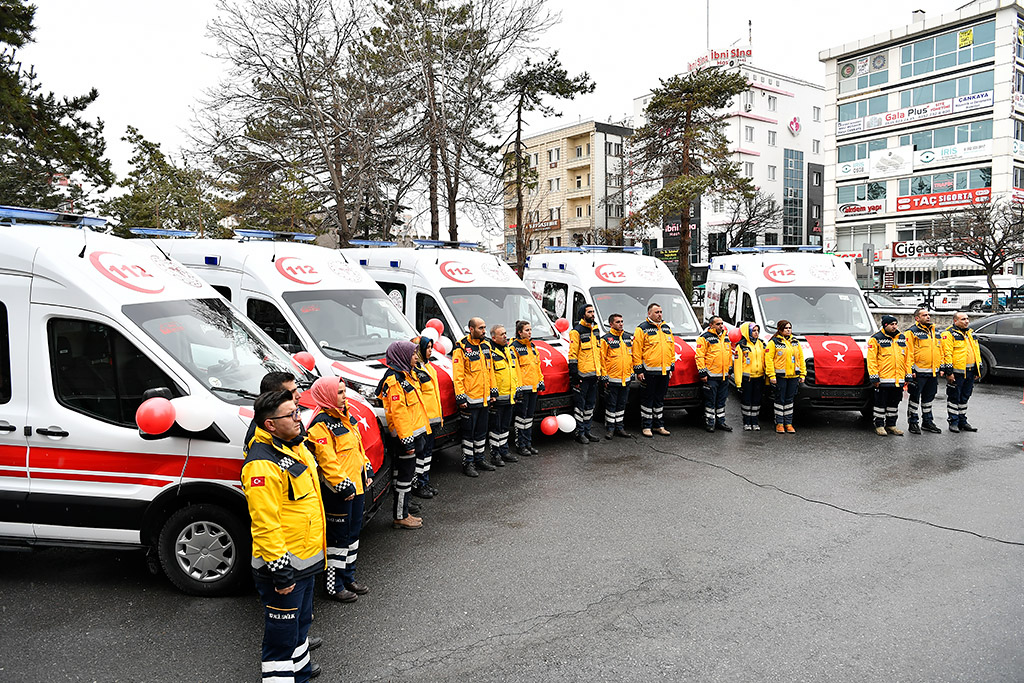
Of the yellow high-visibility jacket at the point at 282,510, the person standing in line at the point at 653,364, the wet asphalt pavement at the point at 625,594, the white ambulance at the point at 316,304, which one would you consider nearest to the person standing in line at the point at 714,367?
the person standing in line at the point at 653,364

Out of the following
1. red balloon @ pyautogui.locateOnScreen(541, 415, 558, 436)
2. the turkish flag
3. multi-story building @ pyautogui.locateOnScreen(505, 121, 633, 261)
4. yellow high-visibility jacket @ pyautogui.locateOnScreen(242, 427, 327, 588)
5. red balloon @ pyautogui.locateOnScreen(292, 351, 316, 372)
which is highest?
multi-story building @ pyautogui.locateOnScreen(505, 121, 633, 261)

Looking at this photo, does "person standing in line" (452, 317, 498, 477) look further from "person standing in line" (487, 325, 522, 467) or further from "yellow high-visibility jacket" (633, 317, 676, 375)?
"yellow high-visibility jacket" (633, 317, 676, 375)

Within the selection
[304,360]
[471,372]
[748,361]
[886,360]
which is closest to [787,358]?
[748,361]

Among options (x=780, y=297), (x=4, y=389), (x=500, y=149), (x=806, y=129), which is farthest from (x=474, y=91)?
(x=806, y=129)

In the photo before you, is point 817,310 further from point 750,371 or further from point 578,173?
point 578,173

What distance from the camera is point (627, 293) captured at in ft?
38.9

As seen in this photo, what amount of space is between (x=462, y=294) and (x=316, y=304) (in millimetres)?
2724

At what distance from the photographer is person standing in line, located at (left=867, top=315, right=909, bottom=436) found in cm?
987

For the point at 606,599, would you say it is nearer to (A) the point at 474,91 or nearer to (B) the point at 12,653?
(B) the point at 12,653

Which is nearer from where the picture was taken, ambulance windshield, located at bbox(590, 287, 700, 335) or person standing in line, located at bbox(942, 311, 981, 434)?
person standing in line, located at bbox(942, 311, 981, 434)

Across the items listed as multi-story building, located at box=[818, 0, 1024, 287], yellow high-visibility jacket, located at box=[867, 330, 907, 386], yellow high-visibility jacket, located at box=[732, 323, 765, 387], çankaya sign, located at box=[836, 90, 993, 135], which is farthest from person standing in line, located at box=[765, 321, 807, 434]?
çankaya sign, located at box=[836, 90, 993, 135]

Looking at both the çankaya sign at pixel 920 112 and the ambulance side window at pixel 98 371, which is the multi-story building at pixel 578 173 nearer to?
the çankaya sign at pixel 920 112

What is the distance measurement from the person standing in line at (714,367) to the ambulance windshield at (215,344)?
613 cm

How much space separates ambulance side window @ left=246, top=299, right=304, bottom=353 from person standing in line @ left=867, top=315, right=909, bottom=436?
303 inches
